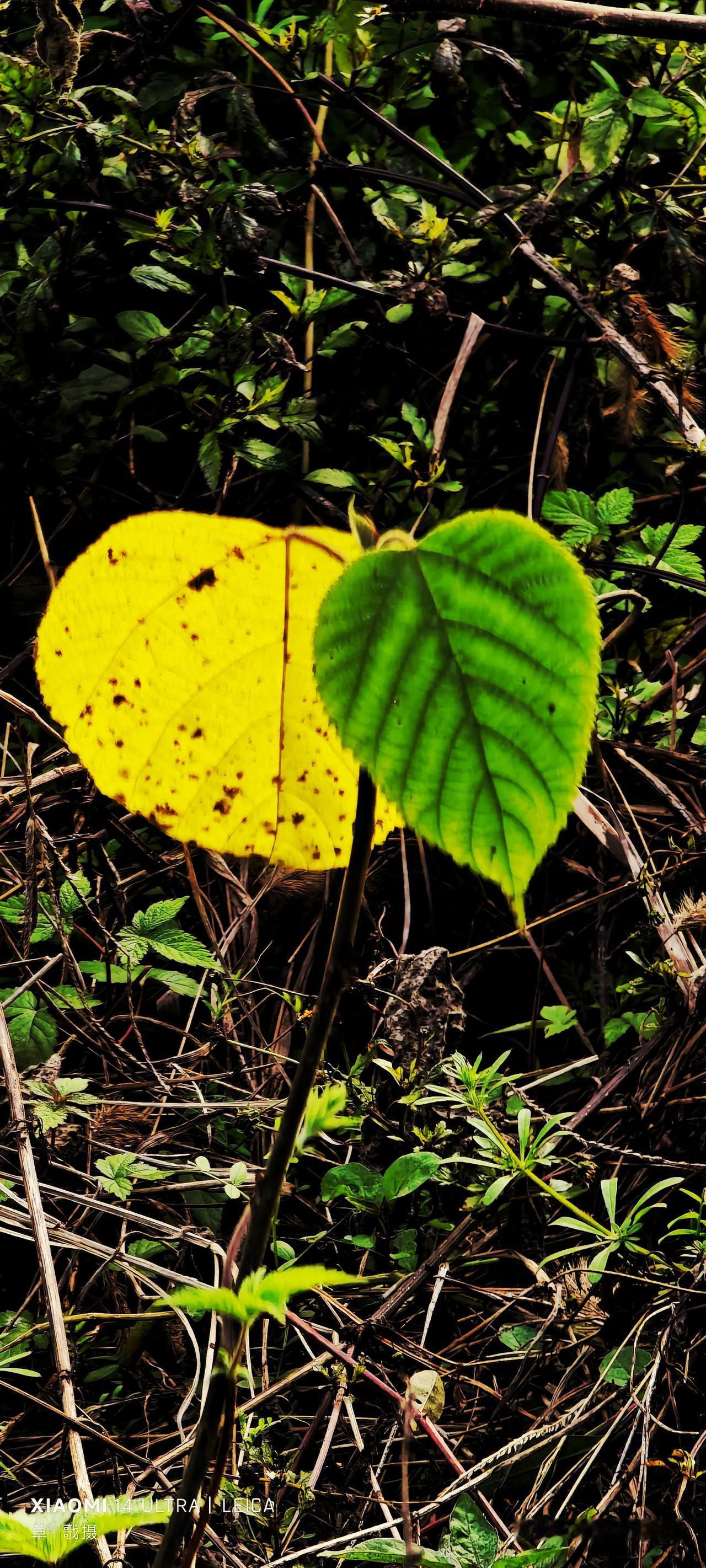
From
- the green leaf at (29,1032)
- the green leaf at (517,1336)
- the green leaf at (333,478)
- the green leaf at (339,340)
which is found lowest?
the green leaf at (517,1336)

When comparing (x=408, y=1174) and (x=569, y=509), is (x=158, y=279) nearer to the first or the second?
(x=569, y=509)

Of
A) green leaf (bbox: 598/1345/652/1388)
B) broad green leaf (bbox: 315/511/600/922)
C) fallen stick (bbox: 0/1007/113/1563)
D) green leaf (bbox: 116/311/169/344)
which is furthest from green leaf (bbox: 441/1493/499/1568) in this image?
green leaf (bbox: 116/311/169/344)

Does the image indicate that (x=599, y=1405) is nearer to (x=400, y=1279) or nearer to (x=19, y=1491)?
(x=400, y=1279)

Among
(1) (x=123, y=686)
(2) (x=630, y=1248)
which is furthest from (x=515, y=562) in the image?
(2) (x=630, y=1248)

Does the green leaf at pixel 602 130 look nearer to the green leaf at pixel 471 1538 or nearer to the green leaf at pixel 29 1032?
the green leaf at pixel 29 1032

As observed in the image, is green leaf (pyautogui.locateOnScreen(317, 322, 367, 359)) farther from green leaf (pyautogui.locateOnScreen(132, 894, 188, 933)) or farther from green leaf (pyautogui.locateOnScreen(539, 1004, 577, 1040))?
green leaf (pyautogui.locateOnScreen(539, 1004, 577, 1040))

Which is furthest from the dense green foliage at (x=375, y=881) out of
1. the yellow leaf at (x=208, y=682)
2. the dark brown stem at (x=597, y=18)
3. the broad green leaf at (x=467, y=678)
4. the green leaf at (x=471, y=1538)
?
the broad green leaf at (x=467, y=678)
